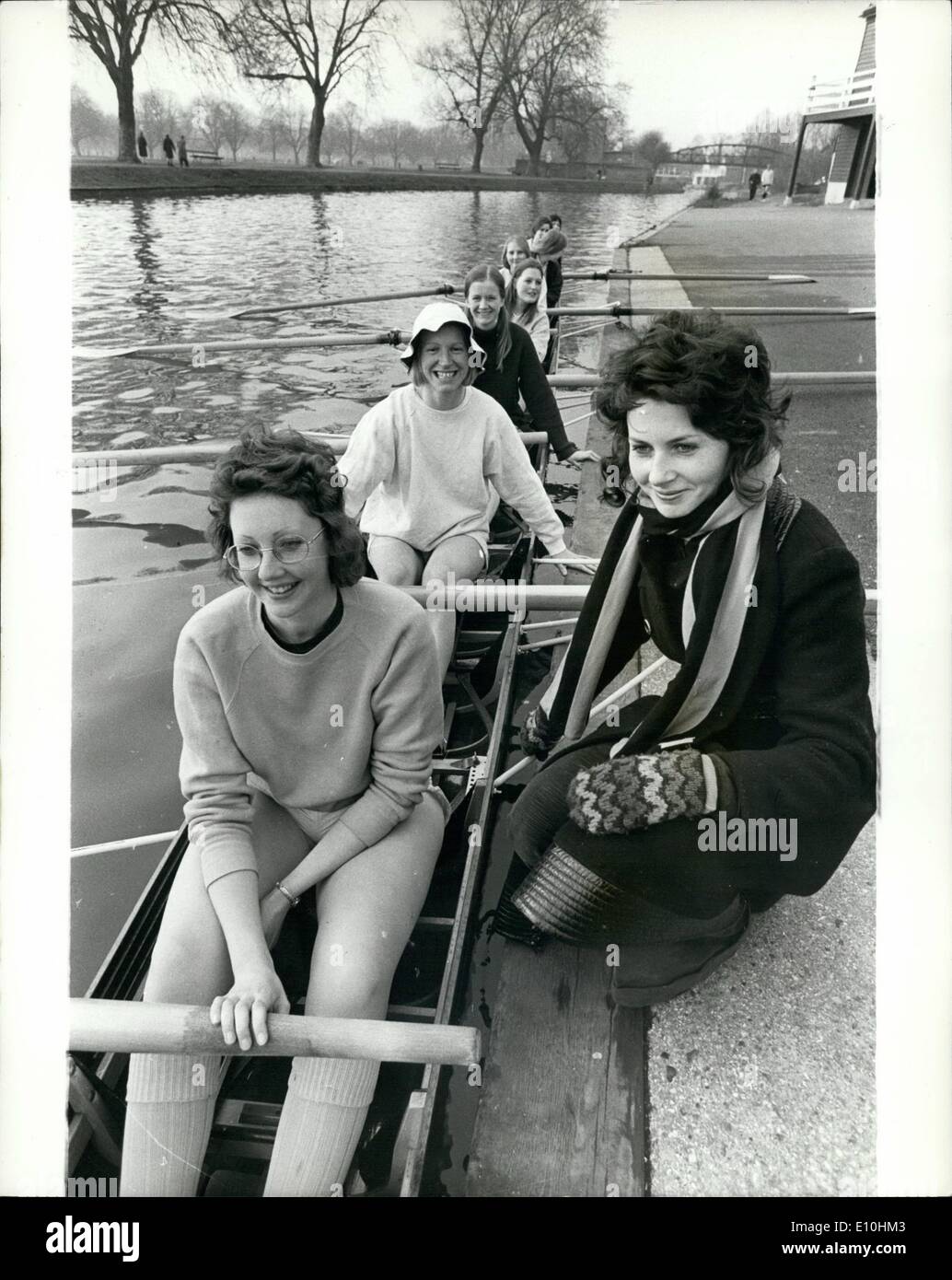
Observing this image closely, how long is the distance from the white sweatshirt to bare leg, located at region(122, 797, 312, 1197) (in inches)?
66.6

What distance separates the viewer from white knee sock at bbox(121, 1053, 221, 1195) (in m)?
1.57

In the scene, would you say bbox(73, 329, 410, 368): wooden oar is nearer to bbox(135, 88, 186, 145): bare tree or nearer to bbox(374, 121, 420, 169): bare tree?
bbox(374, 121, 420, 169): bare tree

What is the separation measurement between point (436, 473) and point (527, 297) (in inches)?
86.6

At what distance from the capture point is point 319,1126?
1.57 metres

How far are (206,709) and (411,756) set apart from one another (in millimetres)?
427

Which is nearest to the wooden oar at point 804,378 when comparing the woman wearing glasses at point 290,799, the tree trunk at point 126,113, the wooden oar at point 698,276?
the wooden oar at point 698,276

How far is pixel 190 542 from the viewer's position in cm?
A: 467

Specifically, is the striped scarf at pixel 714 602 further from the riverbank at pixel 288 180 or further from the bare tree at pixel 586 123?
the riverbank at pixel 288 180

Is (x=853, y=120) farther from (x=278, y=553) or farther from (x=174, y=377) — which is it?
(x=174, y=377)

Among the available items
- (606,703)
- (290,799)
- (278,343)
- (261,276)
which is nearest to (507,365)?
(261,276)

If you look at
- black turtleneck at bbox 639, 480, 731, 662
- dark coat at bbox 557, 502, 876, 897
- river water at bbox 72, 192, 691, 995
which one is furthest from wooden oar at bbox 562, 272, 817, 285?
dark coat at bbox 557, 502, 876, 897

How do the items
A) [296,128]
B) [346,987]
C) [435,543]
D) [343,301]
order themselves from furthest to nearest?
[343,301] < [435,543] < [296,128] < [346,987]

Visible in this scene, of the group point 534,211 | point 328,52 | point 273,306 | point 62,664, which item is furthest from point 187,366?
point 62,664

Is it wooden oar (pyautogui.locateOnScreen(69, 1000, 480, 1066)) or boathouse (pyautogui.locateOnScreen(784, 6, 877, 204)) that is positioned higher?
boathouse (pyautogui.locateOnScreen(784, 6, 877, 204))
